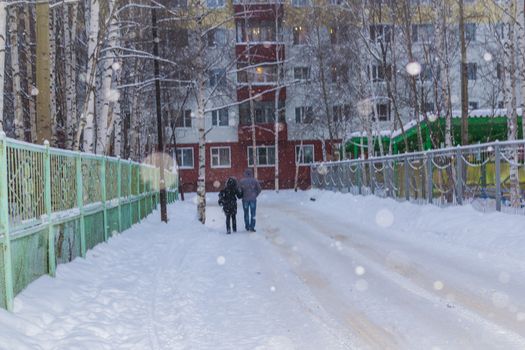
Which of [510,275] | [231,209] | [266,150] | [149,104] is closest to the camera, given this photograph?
[510,275]

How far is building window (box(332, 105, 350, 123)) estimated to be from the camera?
1640 inches

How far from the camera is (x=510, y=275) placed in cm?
824

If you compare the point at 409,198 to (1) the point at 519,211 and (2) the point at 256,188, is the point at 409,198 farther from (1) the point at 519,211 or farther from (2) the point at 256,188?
(1) the point at 519,211

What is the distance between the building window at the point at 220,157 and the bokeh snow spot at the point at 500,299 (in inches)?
1525

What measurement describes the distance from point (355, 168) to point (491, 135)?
608 cm

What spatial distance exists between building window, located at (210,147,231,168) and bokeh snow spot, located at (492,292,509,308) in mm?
38745

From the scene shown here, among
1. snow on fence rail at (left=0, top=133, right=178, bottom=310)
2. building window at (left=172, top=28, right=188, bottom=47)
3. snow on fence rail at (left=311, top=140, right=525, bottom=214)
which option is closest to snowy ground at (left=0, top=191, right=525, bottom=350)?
snow on fence rail at (left=0, top=133, right=178, bottom=310)

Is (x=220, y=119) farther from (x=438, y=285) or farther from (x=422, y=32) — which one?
(x=438, y=285)

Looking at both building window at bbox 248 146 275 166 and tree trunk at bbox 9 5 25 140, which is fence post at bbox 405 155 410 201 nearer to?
tree trunk at bbox 9 5 25 140

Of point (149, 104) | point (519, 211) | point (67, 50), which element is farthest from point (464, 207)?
point (149, 104)

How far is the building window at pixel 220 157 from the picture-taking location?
45375mm

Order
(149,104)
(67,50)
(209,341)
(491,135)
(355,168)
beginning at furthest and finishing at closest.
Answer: (149,104) → (355,168) → (491,135) → (67,50) → (209,341)

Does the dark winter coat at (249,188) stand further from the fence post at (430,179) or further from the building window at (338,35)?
the building window at (338,35)

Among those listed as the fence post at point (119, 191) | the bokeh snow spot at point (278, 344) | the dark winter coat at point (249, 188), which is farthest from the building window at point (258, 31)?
the bokeh snow spot at point (278, 344)
